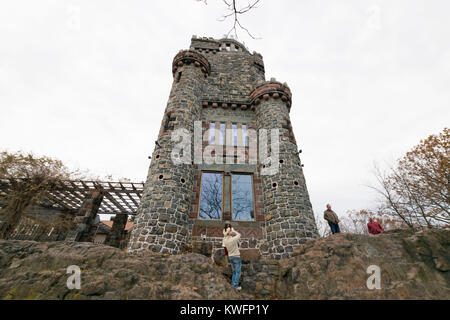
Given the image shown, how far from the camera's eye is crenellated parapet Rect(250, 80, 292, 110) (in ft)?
41.8

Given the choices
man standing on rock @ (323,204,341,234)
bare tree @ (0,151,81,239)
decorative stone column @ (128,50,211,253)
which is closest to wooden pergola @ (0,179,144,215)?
bare tree @ (0,151,81,239)

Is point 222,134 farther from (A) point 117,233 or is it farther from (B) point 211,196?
(A) point 117,233

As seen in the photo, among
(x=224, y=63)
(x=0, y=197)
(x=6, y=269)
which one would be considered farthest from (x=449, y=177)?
(x=0, y=197)

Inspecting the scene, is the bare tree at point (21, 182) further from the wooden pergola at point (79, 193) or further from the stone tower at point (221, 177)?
the stone tower at point (221, 177)

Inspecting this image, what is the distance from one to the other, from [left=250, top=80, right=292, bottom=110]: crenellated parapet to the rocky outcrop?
365 inches

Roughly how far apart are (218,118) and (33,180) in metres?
13.9

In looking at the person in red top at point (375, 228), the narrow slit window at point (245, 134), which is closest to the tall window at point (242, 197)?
the narrow slit window at point (245, 134)

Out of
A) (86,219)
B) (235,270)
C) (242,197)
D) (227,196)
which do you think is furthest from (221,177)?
(86,219)

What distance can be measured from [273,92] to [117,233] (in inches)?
672

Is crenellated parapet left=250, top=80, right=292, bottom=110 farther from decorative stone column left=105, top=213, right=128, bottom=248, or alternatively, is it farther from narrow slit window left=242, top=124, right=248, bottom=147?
decorative stone column left=105, top=213, right=128, bottom=248

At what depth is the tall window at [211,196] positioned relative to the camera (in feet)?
31.8

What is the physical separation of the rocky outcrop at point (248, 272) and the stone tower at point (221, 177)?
2135mm

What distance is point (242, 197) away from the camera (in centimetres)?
1037
